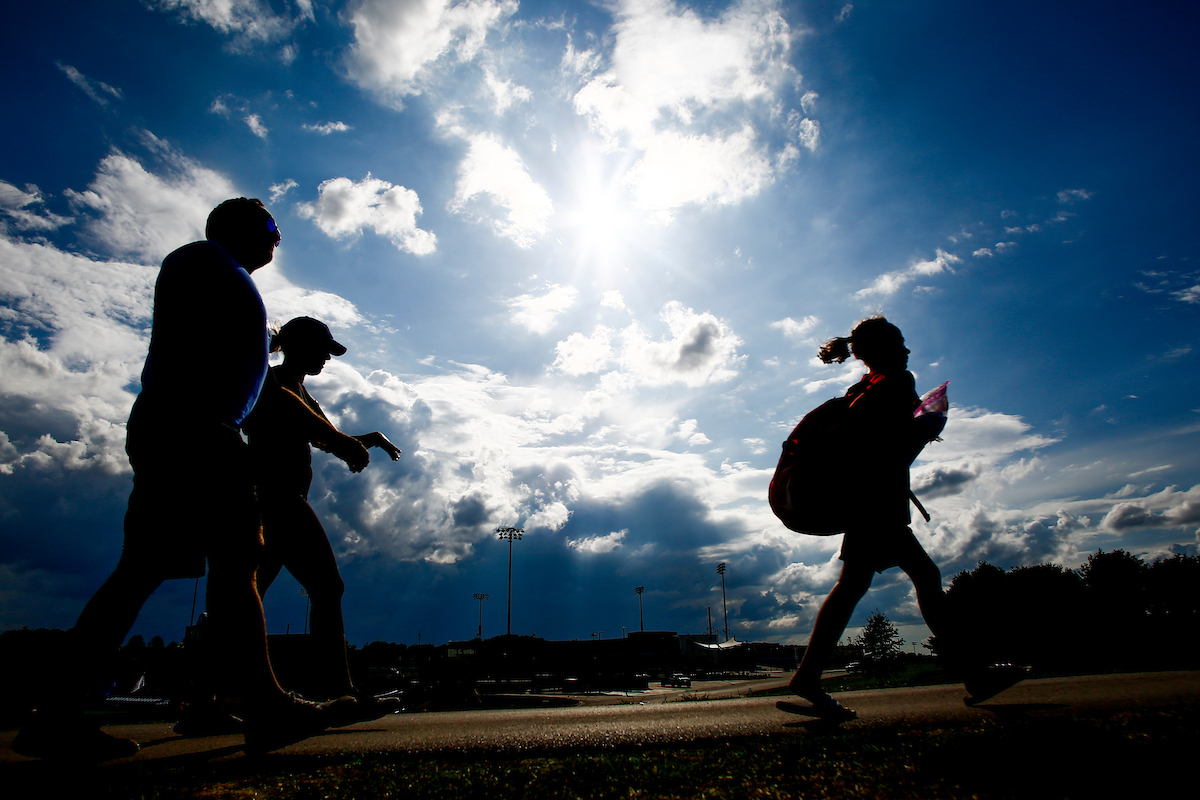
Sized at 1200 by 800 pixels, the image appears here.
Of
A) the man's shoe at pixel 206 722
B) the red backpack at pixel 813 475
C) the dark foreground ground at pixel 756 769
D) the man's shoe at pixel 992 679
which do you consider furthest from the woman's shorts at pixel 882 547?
the man's shoe at pixel 206 722

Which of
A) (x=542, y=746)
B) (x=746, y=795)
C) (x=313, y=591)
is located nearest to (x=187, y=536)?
(x=313, y=591)

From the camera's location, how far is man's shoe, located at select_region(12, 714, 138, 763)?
4.95 feet

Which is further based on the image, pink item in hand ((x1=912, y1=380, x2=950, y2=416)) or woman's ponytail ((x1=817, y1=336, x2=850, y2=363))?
woman's ponytail ((x1=817, y1=336, x2=850, y2=363))

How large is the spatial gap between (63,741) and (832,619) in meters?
2.90

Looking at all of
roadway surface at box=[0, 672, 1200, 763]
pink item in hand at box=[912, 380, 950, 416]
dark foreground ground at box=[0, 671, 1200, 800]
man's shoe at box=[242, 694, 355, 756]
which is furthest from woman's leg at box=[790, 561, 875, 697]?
man's shoe at box=[242, 694, 355, 756]

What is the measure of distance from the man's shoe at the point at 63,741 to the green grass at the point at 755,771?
6 centimetres

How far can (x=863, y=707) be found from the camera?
2.71 m

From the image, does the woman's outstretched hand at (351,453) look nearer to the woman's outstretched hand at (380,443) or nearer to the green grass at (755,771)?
the woman's outstretched hand at (380,443)

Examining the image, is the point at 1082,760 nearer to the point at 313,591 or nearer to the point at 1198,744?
the point at 1198,744

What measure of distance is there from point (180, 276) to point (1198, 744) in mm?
3503

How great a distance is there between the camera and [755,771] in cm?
152

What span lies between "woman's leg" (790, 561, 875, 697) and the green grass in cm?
59

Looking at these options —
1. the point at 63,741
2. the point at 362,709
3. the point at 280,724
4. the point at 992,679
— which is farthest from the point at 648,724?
the point at 63,741

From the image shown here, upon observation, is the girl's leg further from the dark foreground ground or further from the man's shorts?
the man's shorts
